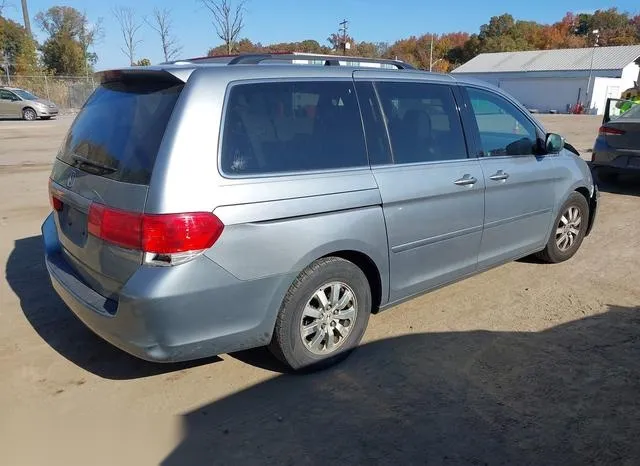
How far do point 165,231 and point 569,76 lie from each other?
53.8m

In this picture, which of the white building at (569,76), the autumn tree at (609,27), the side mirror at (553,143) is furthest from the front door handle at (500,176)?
the autumn tree at (609,27)

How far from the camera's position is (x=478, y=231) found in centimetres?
413

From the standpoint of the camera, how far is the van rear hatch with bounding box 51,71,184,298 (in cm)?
270

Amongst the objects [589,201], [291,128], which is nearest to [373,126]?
[291,128]

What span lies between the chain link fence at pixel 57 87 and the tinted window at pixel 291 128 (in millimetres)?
35504

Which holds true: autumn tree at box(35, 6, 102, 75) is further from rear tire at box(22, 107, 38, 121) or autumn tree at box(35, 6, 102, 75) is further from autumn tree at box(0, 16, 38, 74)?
rear tire at box(22, 107, 38, 121)

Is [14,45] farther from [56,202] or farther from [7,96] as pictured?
[56,202]

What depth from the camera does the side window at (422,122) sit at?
360cm

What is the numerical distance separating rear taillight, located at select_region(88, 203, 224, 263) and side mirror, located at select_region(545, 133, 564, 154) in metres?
3.33

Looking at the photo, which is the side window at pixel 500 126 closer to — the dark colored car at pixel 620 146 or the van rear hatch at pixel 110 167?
the van rear hatch at pixel 110 167

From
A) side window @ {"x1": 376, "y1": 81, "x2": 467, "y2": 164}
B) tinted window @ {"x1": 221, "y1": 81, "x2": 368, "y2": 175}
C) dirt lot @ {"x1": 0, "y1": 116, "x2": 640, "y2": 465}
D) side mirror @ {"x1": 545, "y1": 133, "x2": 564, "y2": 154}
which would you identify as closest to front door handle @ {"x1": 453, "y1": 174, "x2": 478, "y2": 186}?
side window @ {"x1": 376, "y1": 81, "x2": 467, "y2": 164}

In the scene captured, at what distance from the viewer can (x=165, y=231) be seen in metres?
2.59

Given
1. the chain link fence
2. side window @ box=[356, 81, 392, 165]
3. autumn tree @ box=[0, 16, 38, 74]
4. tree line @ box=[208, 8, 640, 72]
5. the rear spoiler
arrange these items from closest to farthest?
the rear spoiler → side window @ box=[356, 81, 392, 165] → the chain link fence → autumn tree @ box=[0, 16, 38, 74] → tree line @ box=[208, 8, 640, 72]

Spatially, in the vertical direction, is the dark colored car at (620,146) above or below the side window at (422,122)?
below
